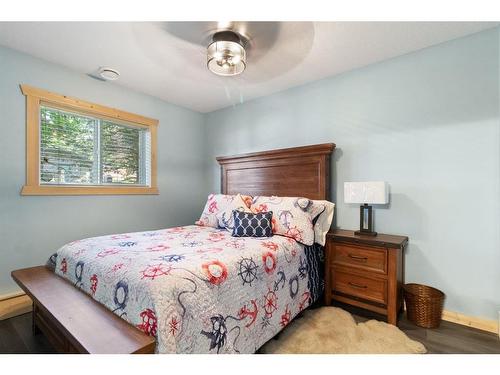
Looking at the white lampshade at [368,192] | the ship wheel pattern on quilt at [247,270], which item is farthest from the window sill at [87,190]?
the white lampshade at [368,192]

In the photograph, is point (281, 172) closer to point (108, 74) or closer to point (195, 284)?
point (195, 284)

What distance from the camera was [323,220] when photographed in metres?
2.39

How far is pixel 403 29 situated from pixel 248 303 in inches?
91.8

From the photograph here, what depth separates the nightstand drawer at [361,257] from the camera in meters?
1.94

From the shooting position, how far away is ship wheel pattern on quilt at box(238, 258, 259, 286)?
1490 mm

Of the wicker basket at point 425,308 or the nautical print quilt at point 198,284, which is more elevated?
the nautical print quilt at point 198,284

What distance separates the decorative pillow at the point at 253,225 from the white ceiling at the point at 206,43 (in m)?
1.48

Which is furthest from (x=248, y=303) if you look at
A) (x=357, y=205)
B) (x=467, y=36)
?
(x=467, y=36)

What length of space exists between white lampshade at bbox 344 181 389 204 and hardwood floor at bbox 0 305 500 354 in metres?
1.01

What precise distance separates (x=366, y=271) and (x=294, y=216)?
2.46 ft

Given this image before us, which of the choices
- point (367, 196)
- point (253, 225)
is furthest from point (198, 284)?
point (367, 196)

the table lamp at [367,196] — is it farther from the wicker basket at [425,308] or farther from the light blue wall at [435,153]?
the wicker basket at [425,308]

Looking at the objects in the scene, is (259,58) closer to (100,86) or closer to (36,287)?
(100,86)

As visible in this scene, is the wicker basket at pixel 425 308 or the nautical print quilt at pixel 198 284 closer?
the nautical print quilt at pixel 198 284
